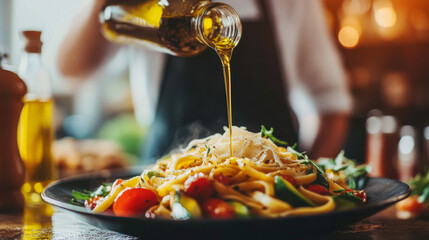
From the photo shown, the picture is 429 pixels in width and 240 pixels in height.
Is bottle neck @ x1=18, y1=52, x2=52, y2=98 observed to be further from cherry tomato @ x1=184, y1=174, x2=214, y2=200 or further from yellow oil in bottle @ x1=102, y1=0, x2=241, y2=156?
cherry tomato @ x1=184, y1=174, x2=214, y2=200

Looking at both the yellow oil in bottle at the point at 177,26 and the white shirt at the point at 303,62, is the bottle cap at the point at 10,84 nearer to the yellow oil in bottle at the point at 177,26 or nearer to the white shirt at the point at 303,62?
the yellow oil in bottle at the point at 177,26

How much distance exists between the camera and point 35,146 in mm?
1812

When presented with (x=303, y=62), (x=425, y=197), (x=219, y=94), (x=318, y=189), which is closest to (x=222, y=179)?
(x=318, y=189)

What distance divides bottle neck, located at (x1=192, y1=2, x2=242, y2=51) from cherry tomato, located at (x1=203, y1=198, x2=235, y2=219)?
549 millimetres

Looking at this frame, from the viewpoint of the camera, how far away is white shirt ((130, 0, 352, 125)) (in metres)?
3.14

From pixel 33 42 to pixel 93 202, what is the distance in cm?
70

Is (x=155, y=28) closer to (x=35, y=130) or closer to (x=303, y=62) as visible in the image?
(x=35, y=130)

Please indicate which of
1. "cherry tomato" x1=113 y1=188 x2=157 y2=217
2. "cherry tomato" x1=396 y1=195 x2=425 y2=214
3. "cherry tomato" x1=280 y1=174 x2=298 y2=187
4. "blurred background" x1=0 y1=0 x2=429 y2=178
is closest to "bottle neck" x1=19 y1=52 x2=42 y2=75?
"cherry tomato" x1=113 y1=188 x2=157 y2=217

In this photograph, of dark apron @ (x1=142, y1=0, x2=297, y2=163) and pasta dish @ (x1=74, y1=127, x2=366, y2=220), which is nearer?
pasta dish @ (x1=74, y1=127, x2=366, y2=220)

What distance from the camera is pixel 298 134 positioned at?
3.12 meters

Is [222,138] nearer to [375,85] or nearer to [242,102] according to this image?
[242,102]

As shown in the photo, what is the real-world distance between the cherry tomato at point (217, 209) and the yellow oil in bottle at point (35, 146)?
92 centimetres

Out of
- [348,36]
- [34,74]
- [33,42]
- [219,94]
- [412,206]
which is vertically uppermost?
[348,36]

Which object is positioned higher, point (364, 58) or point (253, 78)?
point (364, 58)
